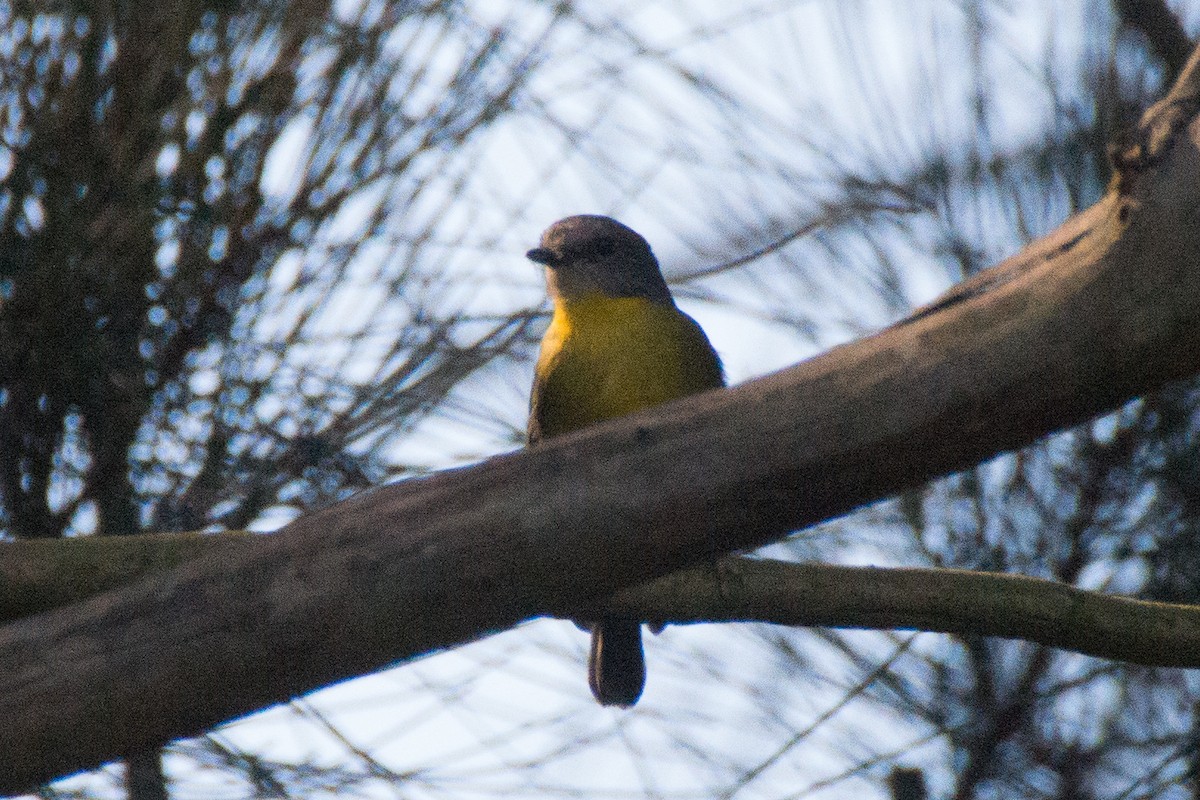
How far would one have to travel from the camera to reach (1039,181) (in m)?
3.09

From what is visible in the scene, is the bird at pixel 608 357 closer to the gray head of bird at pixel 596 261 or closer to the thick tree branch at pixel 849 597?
the gray head of bird at pixel 596 261

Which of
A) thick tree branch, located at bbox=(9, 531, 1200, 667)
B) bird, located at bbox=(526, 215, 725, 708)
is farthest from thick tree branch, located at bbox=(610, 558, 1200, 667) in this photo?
bird, located at bbox=(526, 215, 725, 708)

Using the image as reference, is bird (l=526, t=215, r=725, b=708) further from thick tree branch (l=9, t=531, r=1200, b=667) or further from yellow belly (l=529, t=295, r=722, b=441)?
thick tree branch (l=9, t=531, r=1200, b=667)

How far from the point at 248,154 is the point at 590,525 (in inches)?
44.4

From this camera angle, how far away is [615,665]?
3.12 meters

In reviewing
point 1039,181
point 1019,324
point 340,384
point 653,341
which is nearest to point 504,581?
point 1019,324

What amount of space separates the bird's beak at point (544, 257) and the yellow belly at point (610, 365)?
0.44 feet

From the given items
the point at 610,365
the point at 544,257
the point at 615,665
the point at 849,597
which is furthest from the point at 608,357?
the point at 849,597

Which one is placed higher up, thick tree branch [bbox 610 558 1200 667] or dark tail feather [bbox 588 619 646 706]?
dark tail feather [bbox 588 619 646 706]

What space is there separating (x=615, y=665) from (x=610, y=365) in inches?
24.5

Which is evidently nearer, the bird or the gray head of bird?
the bird

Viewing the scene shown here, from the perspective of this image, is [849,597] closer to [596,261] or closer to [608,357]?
[608,357]

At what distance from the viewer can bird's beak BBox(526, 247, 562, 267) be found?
3424mm

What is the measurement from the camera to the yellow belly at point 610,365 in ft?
10.3
